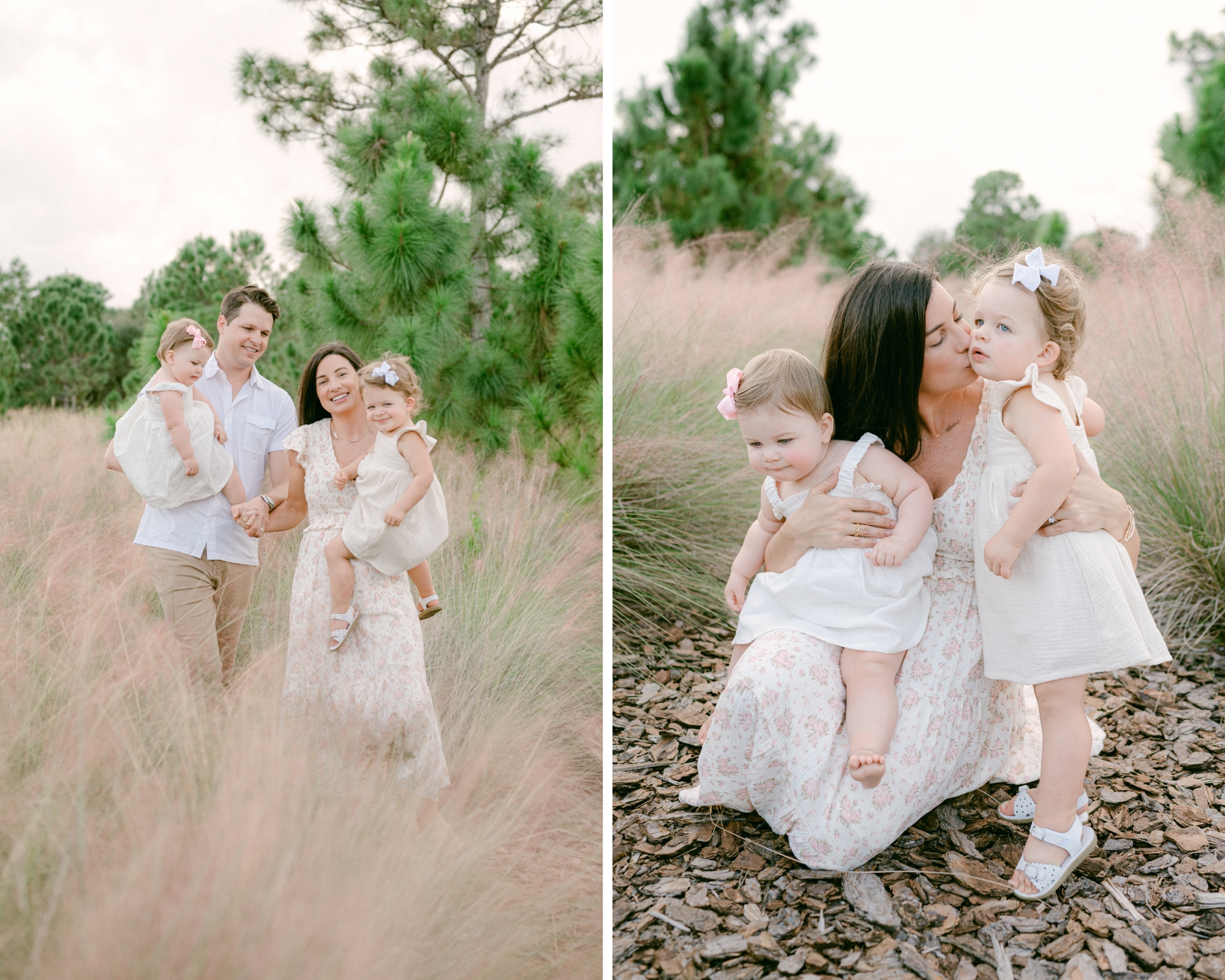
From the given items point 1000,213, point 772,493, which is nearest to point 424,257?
point 772,493

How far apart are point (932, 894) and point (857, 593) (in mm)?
688

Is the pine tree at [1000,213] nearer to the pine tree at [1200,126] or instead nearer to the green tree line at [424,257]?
the pine tree at [1200,126]

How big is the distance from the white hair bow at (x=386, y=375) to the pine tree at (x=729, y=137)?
6.73m

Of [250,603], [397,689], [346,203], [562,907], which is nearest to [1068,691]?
[562,907]

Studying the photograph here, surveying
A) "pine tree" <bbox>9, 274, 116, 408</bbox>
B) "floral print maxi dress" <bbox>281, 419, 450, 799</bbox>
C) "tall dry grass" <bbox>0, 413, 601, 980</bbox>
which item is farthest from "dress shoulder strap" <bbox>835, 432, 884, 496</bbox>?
"pine tree" <bbox>9, 274, 116, 408</bbox>

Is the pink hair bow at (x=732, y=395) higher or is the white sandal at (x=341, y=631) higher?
the pink hair bow at (x=732, y=395)

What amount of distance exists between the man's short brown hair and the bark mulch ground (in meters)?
1.48

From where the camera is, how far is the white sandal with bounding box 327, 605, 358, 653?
1.73m

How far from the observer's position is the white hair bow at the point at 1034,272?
1.83 m

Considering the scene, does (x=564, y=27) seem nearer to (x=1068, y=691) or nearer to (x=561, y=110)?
(x=561, y=110)

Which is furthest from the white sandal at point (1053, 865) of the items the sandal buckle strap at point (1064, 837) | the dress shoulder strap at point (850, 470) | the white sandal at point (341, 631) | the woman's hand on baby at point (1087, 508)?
the white sandal at point (341, 631)

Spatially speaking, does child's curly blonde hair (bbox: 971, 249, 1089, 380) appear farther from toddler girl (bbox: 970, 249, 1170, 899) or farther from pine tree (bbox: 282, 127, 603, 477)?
pine tree (bbox: 282, 127, 603, 477)

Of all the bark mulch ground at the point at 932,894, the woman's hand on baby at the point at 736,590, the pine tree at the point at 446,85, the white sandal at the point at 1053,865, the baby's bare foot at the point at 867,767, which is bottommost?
the bark mulch ground at the point at 932,894

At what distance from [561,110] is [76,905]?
1731 millimetres
